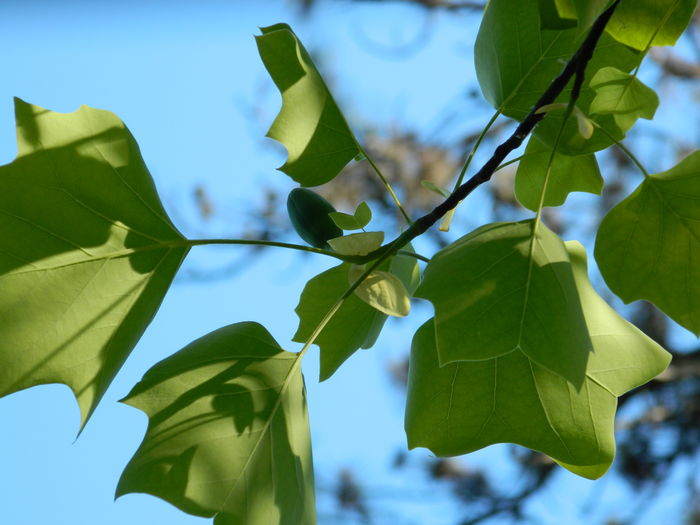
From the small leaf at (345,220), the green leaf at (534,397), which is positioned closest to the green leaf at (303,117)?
the small leaf at (345,220)

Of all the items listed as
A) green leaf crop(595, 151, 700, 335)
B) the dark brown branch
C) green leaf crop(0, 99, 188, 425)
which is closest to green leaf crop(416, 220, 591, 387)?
the dark brown branch

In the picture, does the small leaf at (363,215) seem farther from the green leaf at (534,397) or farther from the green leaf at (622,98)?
the green leaf at (622,98)

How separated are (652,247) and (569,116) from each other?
0.61 feet

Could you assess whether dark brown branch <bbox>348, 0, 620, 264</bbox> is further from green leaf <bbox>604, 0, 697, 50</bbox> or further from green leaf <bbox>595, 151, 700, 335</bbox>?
green leaf <bbox>595, 151, 700, 335</bbox>

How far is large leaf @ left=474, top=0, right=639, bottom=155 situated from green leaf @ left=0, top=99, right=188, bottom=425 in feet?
1.32

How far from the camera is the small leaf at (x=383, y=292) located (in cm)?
72

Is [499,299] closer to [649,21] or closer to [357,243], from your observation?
[357,243]

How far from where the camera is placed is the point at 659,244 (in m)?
0.78

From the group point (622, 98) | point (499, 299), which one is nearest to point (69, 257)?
point (499, 299)

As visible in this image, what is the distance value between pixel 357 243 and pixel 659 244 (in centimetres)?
31

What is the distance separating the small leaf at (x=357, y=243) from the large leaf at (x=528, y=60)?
0.20 metres

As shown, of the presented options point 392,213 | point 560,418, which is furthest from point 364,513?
point 560,418

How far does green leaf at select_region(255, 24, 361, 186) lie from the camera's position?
770mm

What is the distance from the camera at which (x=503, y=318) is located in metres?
0.63
